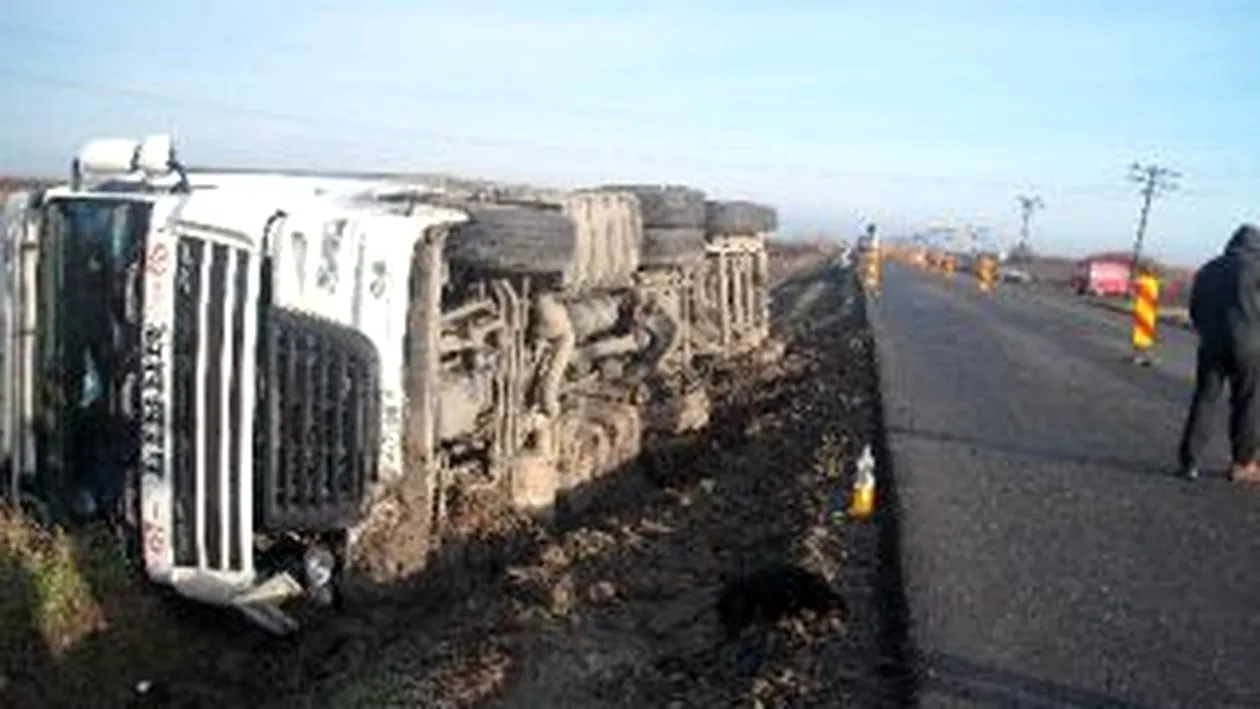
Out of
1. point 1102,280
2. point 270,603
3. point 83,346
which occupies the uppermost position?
point 83,346

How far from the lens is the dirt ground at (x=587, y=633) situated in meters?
6.95

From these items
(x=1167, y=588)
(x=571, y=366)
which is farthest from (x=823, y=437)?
(x=1167, y=588)

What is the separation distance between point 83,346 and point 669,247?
6888mm

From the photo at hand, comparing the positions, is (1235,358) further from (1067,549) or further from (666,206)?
(666,206)

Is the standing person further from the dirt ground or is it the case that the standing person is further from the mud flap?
the mud flap

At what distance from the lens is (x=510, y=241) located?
9.77 metres

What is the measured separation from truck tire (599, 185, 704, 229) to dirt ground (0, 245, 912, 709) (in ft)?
11.3

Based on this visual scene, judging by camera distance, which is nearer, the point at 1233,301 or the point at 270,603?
the point at 270,603

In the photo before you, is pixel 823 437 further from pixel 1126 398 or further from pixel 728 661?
pixel 728 661

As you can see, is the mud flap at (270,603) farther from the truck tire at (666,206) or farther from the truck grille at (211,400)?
the truck tire at (666,206)

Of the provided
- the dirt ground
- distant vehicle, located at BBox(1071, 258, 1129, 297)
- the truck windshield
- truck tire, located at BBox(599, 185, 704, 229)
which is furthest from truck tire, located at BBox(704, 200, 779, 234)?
distant vehicle, located at BBox(1071, 258, 1129, 297)

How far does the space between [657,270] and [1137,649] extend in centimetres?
891

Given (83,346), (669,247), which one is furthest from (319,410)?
(669,247)

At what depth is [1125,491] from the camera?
34.8 feet
